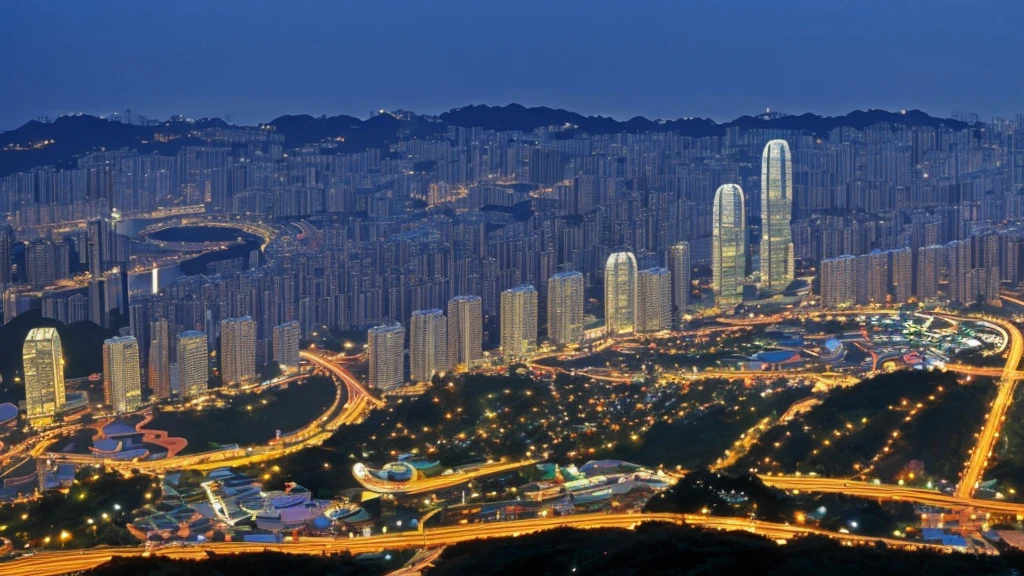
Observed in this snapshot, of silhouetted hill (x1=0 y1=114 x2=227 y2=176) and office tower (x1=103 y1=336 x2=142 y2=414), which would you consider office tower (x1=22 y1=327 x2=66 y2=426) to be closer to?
office tower (x1=103 y1=336 x2=142 y2=414)

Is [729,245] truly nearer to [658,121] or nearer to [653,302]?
[653,302]

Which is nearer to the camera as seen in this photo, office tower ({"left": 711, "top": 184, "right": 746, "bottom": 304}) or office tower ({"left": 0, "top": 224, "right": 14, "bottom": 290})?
office tower ({"left": 0, "top": 224, "right": 14, "bottom": 290})

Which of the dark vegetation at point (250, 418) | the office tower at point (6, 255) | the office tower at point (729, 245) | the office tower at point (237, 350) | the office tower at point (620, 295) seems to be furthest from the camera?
the office tower at point (729, 245)

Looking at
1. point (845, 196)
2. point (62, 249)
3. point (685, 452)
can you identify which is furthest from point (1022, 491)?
point (845, 196)

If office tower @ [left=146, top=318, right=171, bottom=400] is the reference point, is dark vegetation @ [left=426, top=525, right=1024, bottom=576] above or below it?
below

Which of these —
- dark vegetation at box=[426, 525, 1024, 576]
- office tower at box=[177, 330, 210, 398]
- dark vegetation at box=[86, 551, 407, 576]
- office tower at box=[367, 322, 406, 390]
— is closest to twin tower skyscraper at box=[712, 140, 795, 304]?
office tower at box=[367, 322, 406, 390]

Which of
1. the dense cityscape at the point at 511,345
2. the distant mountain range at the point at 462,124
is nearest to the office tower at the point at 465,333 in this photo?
the dense cityscape at the point at 511,345

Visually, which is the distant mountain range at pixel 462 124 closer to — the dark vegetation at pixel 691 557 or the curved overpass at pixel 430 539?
the curved overpass at pixel 430 539
